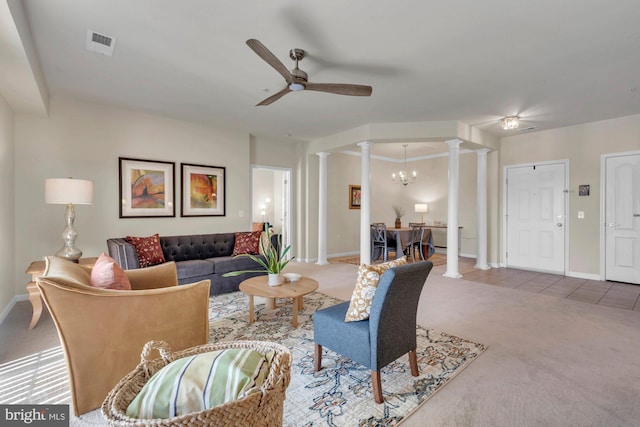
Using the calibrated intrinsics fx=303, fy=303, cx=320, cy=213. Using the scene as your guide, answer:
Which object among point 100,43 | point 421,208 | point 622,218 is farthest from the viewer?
point 421,208

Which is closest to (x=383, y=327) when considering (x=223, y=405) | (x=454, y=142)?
(x=223, y=405)

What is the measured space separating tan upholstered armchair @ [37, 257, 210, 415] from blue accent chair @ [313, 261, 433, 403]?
3.17 feet

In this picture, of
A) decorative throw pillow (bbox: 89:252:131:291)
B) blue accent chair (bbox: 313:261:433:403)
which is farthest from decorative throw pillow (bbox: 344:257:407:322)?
decorative throw pillow (bbox: 89:252:131:291)

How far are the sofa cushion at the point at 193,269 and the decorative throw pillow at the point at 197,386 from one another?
318cm

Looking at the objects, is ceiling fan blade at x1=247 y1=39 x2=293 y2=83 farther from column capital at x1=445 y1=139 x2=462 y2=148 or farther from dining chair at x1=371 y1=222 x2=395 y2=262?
dining chair at x1=371 y1=222 x2=395 y2=262

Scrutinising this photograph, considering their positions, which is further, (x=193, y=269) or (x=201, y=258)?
(x=201, y=258)

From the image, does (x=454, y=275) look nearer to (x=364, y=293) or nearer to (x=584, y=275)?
(x=584, y=275)

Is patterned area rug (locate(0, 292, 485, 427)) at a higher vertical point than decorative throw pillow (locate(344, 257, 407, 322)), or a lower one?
lower

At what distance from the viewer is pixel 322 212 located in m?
6.70

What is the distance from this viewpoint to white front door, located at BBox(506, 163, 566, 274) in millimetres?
5488

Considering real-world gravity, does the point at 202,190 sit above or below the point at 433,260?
above

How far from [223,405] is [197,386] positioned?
0.40ft

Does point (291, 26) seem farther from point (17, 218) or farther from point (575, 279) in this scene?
point (575, 279)

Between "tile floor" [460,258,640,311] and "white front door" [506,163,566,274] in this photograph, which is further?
"white front door" [506,163,566,274]
